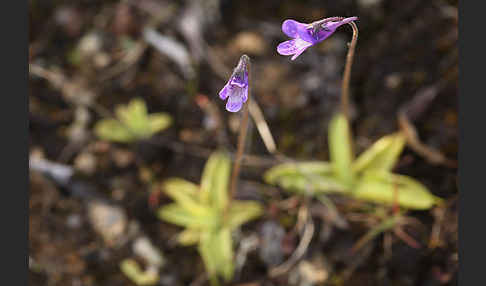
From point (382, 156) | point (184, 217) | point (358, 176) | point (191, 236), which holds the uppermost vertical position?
point (382, 156)

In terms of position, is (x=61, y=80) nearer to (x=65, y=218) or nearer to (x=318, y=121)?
(x=65, y=218)

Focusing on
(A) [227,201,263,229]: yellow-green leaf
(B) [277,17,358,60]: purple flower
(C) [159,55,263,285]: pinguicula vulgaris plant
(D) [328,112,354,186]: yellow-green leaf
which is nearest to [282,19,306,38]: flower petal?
(B) [277,17,358,60]: purple flower

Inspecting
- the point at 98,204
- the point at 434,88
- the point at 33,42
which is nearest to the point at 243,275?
the point at 98,204

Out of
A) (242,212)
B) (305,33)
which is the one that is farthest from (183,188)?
(305,33)

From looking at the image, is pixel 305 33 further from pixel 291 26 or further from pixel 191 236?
pixel 191 236

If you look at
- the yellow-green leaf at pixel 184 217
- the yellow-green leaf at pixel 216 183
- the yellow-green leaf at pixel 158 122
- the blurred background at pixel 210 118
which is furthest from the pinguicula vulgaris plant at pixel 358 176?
the yellow-green leaf at pixel 158 122

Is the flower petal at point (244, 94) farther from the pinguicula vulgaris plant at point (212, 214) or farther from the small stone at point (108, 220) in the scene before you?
the small stone at point (108, 220)

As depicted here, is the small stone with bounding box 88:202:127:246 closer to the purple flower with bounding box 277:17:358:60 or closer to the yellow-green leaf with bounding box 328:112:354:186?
the yellow-green leaf with bounding box 328:112:354:186
